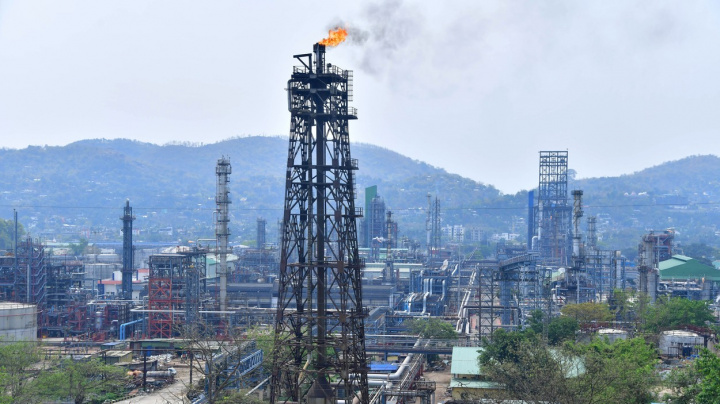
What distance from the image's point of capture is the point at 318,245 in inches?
928

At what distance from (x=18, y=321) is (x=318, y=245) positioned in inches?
1052

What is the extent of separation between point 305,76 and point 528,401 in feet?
37.2

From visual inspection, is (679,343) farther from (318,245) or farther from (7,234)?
(7,234)

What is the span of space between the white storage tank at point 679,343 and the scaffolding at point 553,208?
58.6 metres

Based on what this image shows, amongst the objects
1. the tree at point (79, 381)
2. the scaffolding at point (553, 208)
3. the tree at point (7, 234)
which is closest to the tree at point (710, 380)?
the tree at point (79, 381)

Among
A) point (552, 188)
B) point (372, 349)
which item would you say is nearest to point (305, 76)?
point (372, 349)

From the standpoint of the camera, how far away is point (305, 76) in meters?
23.9

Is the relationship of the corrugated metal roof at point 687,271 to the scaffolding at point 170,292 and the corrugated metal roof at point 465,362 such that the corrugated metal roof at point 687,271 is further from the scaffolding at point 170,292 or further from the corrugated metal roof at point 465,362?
the corrugated metal roof at point 465,362

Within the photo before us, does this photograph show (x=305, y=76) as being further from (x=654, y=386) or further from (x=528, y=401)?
(x=654, y=386)

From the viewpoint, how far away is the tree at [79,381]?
1297 inches

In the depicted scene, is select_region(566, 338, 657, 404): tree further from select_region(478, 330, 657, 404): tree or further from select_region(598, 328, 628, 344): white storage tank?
select_region(598, 328, 628, 344): white storage tank

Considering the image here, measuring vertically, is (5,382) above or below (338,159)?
below

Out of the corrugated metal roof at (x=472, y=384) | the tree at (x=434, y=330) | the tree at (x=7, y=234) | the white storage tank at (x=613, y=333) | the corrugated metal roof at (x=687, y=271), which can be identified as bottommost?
the corrugated metal roof at (x=472, y=384)

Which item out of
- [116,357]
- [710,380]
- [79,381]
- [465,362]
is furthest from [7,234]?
[710,380]
